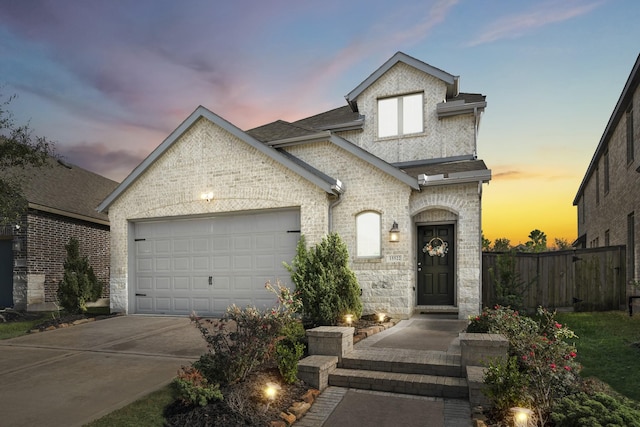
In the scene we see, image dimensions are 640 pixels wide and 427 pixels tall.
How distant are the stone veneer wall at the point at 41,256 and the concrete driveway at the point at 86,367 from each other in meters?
4.93

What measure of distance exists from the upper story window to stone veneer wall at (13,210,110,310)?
12.3m

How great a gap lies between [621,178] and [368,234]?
1052 cm

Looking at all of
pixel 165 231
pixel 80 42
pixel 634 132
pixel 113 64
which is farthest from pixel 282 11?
pixel 634 132

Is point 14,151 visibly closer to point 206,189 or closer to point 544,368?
point 206,189

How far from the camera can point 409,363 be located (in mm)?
5809

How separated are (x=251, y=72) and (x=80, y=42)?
16.0 ft

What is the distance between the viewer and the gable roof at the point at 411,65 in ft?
41.6

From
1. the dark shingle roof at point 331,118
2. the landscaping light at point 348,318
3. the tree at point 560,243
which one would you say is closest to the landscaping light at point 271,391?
the landscaping light at point 348,318

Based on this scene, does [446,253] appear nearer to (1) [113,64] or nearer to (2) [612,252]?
(2) [612,252]

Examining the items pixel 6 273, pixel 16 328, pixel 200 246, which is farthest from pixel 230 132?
pixel 6 273

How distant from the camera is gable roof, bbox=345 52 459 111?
1268 cm

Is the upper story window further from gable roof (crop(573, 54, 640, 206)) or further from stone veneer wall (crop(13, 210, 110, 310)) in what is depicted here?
stone veneer wall (crop(13, 210, 110, 310))

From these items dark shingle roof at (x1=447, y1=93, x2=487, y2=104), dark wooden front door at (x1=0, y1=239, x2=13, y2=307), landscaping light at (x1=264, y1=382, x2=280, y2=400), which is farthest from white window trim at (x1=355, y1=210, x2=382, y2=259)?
dark wooden front door at (x1=0, y1=239, x2=13, y2=307)

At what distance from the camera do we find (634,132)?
12.0 m
